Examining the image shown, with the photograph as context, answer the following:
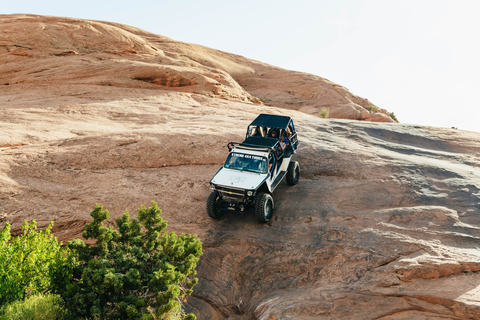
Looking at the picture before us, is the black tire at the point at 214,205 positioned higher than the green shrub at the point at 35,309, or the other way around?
the black tire at the point at 214,205

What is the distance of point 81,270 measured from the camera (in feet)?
28.1

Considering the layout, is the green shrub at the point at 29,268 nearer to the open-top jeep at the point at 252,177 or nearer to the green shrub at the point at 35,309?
the green shrub at the point at 35,309

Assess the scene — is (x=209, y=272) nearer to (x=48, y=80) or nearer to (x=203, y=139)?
(x=203, y=139)

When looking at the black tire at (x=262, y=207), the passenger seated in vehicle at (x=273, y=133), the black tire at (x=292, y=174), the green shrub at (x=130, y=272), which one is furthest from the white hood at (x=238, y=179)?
the passenger seated in vehicle at (x=273, y=133)

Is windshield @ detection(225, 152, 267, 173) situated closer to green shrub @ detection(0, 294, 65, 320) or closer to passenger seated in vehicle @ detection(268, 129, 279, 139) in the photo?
passenger seated in vehicle @ detection(268, 129, 279, 139)

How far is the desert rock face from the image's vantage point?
A: 372 inches

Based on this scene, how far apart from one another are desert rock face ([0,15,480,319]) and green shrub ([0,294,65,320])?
131 inches

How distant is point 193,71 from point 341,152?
16.4 meters

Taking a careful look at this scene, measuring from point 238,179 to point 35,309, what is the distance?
19.6 ft

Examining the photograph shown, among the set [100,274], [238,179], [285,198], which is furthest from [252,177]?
[100,274]

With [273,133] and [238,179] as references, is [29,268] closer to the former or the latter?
[238,179]

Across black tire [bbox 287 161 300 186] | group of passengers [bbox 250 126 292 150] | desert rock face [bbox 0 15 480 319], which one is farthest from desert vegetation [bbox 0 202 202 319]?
group of passengers [bbox 250 126 292 150]

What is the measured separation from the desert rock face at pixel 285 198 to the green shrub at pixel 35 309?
3.32 metres

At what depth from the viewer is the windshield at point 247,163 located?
12141 mm
